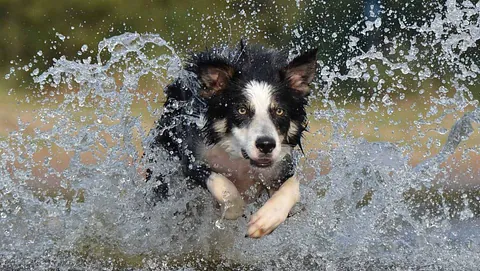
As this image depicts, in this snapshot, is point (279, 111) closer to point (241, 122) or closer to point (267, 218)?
point (241, 122)

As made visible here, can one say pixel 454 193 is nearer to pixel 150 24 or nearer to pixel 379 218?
pixel 379 218

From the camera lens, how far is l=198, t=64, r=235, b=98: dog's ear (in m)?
5.14

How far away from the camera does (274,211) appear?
4691mm

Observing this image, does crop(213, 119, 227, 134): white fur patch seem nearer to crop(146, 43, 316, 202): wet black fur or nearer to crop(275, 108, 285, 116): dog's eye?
crop(146, 43, 316, 202): wet black fur

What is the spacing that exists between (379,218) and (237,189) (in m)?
1.03

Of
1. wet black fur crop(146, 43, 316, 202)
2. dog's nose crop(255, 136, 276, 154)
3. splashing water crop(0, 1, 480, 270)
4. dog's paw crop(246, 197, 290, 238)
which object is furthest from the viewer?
wet black fur crop(146, 43, 316, 202)

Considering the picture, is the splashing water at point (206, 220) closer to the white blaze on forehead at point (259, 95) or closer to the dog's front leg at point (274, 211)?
the dog's front leg at point (274, 211)

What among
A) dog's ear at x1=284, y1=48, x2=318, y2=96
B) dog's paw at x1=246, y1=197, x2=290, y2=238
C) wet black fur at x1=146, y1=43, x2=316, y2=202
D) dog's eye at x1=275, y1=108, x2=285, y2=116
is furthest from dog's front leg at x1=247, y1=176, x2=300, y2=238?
dog's ear at x1=284, y1=48, x2=318, y2=96

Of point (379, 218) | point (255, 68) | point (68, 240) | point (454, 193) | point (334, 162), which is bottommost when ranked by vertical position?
point (454, 193)

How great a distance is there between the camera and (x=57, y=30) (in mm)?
17719

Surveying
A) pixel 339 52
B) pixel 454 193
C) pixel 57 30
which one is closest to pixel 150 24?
pixel 57 30

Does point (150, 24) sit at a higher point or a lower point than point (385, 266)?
higher

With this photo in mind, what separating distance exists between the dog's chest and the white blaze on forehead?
42 cm

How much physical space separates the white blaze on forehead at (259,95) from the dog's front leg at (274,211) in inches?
19.3
